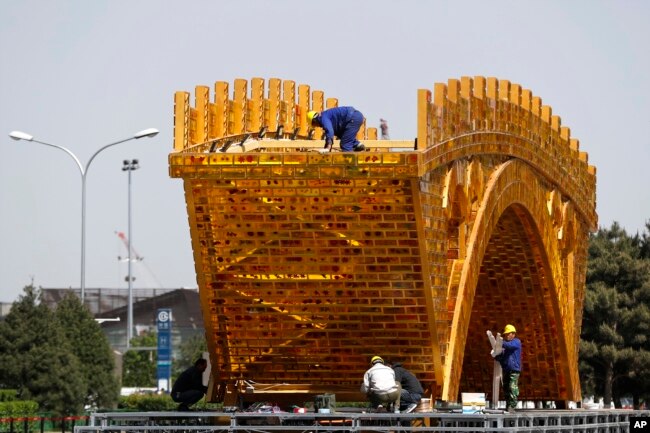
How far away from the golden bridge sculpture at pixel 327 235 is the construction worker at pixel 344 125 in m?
0.66

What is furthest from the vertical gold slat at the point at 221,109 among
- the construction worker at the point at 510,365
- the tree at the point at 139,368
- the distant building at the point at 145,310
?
the distant building at the point at 145,310

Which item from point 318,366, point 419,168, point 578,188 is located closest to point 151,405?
point 578,188

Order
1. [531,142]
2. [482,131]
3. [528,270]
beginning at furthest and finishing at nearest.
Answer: [528,270] < [531,142] < [482,131]

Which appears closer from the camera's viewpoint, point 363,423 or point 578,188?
point 363,423

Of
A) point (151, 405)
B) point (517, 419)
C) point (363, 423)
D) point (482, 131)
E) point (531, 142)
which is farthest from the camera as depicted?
point (151, 405)

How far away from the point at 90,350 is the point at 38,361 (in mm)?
7287

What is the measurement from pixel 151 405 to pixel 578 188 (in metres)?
20.5

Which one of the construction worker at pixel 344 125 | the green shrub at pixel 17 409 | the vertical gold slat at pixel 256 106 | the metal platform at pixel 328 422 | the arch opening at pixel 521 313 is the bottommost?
the green shrub at pixel 17 409

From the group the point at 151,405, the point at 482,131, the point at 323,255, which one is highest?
the point at 482,131

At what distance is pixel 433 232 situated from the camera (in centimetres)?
2616

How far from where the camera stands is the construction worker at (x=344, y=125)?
25438 millimetres

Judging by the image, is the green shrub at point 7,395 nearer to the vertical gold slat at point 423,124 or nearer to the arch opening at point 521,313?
the arch opening at point 521,313

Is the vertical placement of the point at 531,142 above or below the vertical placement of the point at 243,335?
above

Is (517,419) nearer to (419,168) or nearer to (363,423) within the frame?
(363,423)
